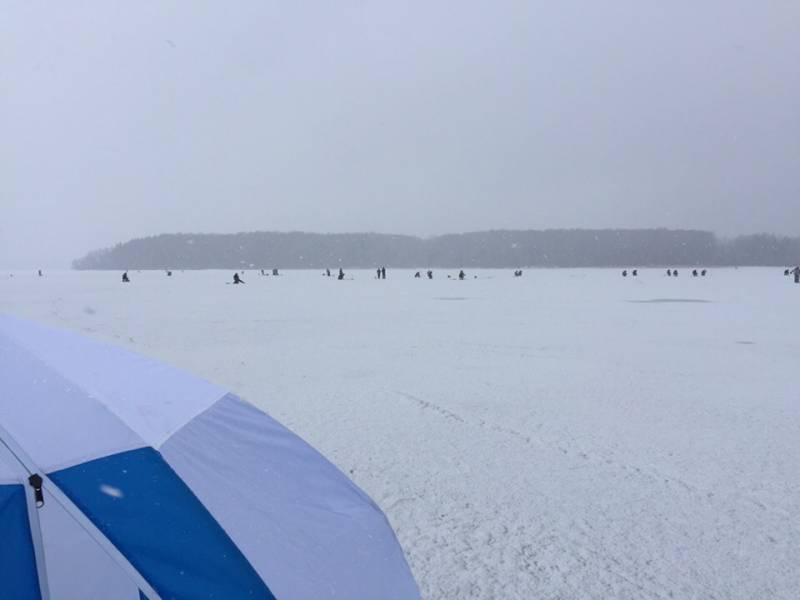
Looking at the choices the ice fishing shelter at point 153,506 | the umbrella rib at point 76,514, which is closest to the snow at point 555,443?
the ice fishing shelter at point 153,506

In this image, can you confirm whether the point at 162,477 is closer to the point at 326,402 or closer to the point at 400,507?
the point at 400,507

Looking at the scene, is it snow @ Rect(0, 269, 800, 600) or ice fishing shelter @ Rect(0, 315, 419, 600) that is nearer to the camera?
ice fishing shelter @ Rect(0, 315, 419, 600)

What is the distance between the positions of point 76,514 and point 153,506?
271mm

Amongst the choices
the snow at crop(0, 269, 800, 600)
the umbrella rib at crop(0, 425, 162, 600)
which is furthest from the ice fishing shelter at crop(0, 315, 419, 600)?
the snow at crop(0, 269, 800, 600)

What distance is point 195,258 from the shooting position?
160m

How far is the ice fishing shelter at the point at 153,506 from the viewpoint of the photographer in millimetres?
2285

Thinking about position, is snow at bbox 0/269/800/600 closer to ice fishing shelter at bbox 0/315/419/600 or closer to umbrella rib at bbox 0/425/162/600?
ice fishing shelter at bbox 0/315/419/600

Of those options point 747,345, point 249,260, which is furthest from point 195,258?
point 747,345

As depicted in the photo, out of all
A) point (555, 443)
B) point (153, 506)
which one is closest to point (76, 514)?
point (153, 506)

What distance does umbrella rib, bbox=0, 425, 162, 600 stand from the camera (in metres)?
2.24

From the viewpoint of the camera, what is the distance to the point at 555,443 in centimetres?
650

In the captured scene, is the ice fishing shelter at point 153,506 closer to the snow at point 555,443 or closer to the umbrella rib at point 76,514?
the umbrella rib at point 76,514

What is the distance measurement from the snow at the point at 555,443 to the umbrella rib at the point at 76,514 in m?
1.90

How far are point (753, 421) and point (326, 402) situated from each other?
5557mm
